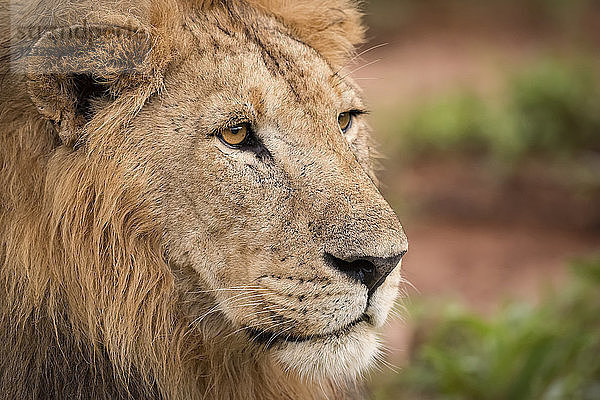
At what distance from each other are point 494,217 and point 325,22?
469 centimetres

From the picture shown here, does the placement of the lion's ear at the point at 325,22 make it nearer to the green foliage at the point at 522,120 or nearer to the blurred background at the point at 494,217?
the blurred background at the point at 494,217

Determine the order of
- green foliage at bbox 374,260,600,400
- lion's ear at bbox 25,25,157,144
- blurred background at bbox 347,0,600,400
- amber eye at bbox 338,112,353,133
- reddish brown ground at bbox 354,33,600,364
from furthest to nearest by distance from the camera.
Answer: reddish brown ground at bbox 354,33,600,364
blurred background at bbox 347,0,600,400
green foliage at bbox 374,260,600,400
amber eye at bbox 338,112,353,133
lion's ear at bbox 25,25,157,144

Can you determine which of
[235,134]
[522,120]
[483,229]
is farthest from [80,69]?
[522,120]

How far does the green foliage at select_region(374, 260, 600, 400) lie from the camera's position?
382 cm

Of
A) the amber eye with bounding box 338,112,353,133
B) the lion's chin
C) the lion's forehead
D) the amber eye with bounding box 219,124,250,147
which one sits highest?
the lion's forehead

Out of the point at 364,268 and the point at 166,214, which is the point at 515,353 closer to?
the point at 364,268

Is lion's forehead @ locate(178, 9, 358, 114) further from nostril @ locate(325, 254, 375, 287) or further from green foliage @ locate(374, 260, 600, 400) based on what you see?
green foliage @ locate(374, 260, 600, 400)

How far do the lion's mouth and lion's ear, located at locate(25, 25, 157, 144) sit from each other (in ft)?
→ 2.49

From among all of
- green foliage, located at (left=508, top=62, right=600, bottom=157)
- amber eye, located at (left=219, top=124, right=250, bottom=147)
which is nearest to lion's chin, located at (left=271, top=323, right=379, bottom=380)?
amber eye, located at (left=219, top=124, right=250, bottom=147)

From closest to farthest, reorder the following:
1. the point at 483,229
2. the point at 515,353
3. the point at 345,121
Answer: the point at 345,121, the point at 515,353, the point at 483,229

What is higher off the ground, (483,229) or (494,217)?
(494,217)

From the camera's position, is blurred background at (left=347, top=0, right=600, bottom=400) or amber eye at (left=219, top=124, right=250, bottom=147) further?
blurred background at (left=347, top=0, right=600, bottom=400)

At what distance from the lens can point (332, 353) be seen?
2.34 meters

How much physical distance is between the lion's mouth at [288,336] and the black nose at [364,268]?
12cm
